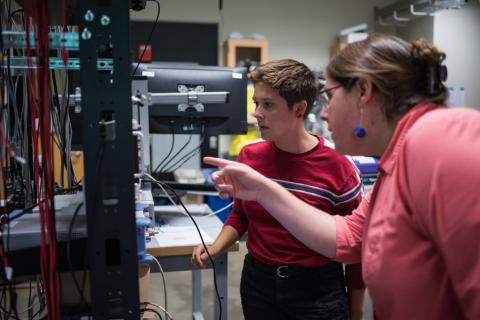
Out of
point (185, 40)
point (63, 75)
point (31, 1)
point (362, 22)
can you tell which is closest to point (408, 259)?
point (31, 1)

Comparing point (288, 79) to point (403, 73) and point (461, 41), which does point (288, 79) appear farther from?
point (461, 41)

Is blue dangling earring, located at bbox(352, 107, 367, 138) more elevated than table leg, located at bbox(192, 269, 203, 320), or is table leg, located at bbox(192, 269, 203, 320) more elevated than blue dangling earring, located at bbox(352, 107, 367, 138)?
blue dangling earring, located at bbox(352, 107, 367, 138)

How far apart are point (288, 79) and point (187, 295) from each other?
2.03 metres

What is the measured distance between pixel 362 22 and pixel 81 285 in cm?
497

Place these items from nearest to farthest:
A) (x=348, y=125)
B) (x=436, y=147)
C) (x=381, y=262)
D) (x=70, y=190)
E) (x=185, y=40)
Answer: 1. (x=436, y=147)
2. (x=381, y=262)
3. (x=348, y=125)
4. (x=70, y=190)
5. (x=185, y=40)

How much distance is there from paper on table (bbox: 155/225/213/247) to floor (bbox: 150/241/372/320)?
98 cm

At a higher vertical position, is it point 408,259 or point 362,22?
point 362,22

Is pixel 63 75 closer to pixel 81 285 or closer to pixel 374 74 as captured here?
pixel 81 285

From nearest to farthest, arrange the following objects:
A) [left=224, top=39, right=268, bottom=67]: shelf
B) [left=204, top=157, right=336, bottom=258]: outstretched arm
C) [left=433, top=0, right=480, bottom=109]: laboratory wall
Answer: [left=204, top=157, right=336, bottom=258]: outstretched arm → [left=433, top=0, right=480, bottom=109]: laboratory wall → [left=224, top=39, right=268, bottom=67]: shelf

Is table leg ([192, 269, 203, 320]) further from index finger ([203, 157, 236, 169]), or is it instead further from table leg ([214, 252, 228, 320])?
index finger ([203, 157, 236, 169])

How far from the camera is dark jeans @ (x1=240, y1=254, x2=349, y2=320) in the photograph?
127 centimetres

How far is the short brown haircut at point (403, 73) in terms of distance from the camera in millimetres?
850

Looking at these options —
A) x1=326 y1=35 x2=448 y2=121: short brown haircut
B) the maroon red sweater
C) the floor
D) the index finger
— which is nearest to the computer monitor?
the maroon red sweater

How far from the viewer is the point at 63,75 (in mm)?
1266
